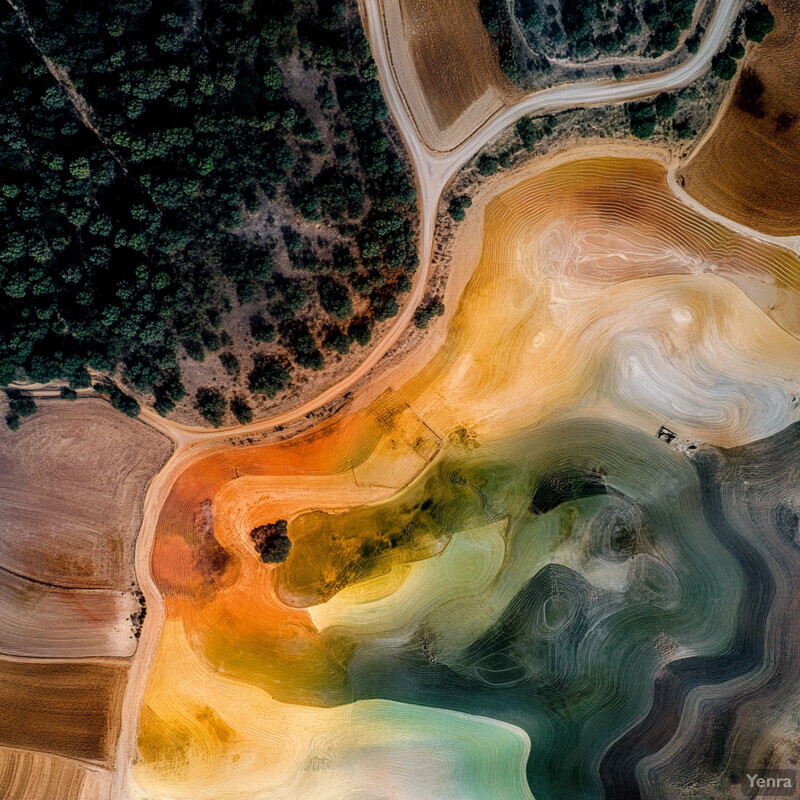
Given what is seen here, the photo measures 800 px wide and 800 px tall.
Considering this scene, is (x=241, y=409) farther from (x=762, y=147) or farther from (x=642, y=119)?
(x=762, y=147)

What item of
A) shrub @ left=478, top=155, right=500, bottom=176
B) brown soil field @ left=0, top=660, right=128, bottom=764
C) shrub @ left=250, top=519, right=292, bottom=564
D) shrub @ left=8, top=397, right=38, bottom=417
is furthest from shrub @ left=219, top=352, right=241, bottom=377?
brown soil field @ left=0, top=660, right=128, bottom=764

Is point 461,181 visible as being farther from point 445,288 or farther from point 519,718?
point 519,718

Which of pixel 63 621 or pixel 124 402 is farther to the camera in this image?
pixel 63 621

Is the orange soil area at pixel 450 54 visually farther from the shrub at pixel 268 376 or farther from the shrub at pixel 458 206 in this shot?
the shrub at pixel 268 376

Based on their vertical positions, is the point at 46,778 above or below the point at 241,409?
below

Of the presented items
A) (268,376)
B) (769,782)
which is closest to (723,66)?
(268,376)

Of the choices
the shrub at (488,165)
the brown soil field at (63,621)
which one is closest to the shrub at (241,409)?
the brown soil field at (63,621)
